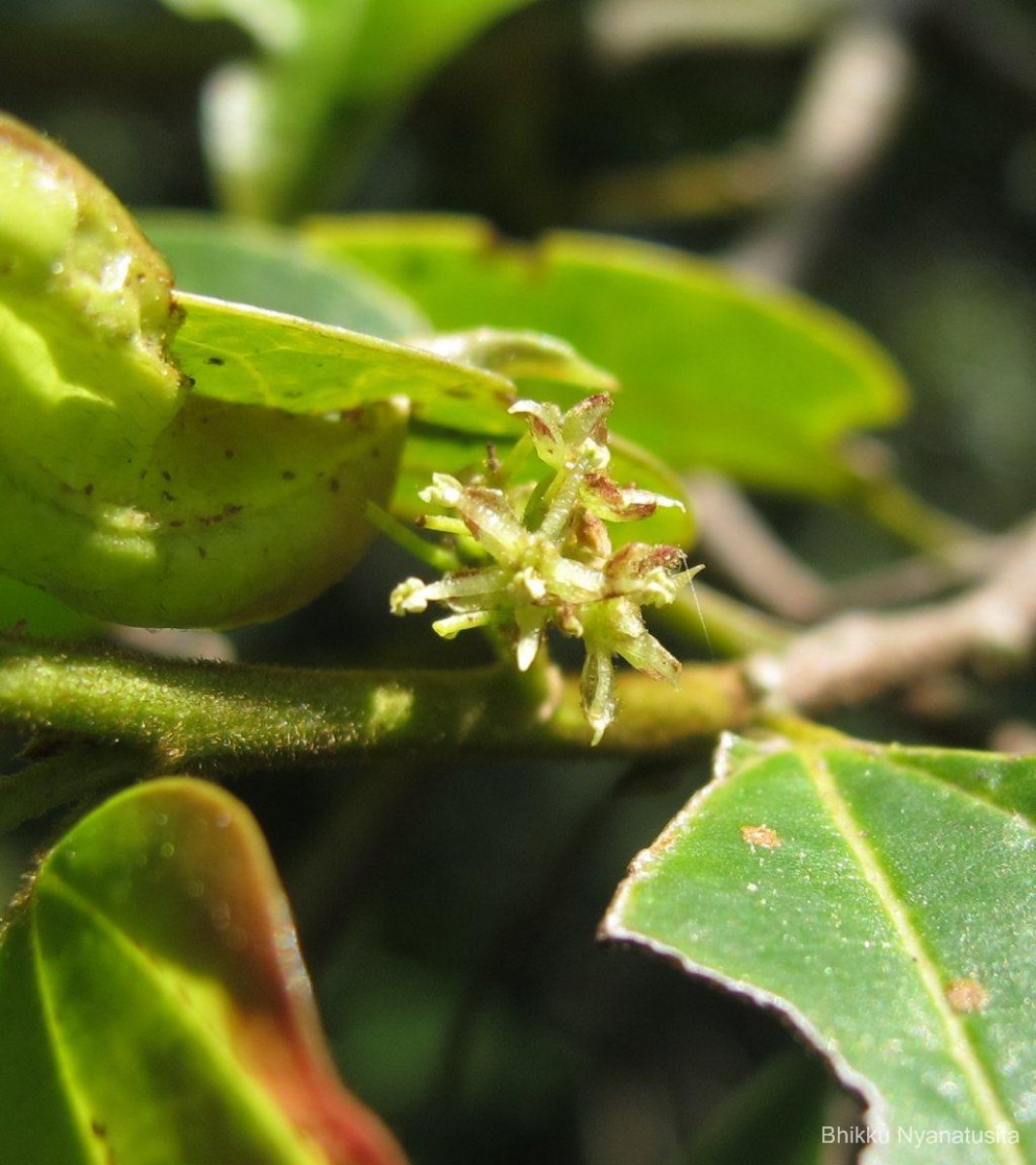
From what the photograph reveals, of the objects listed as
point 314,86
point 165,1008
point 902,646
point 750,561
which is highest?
point 314,86

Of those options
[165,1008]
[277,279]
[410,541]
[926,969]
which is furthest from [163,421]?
[277,279]

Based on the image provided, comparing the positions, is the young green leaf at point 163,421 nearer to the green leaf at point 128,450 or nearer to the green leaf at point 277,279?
the green leaf at point 128,450

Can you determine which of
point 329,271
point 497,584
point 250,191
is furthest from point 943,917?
point 250,191

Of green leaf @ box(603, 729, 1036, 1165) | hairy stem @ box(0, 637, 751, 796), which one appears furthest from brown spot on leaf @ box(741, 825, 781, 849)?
hairy stem @ box(0, 637, 751, 796)

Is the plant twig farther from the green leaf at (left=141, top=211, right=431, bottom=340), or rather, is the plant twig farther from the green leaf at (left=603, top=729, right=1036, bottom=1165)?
the green leaf at (left=603, top=729, right=1036, bottom=1165)

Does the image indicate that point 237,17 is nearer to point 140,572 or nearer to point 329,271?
point 329,271

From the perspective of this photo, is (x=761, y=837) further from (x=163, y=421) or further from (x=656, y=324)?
(x=656, y=324)

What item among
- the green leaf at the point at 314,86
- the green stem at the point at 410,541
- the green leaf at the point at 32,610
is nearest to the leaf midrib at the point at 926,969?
the green stem at the point at 410,541
